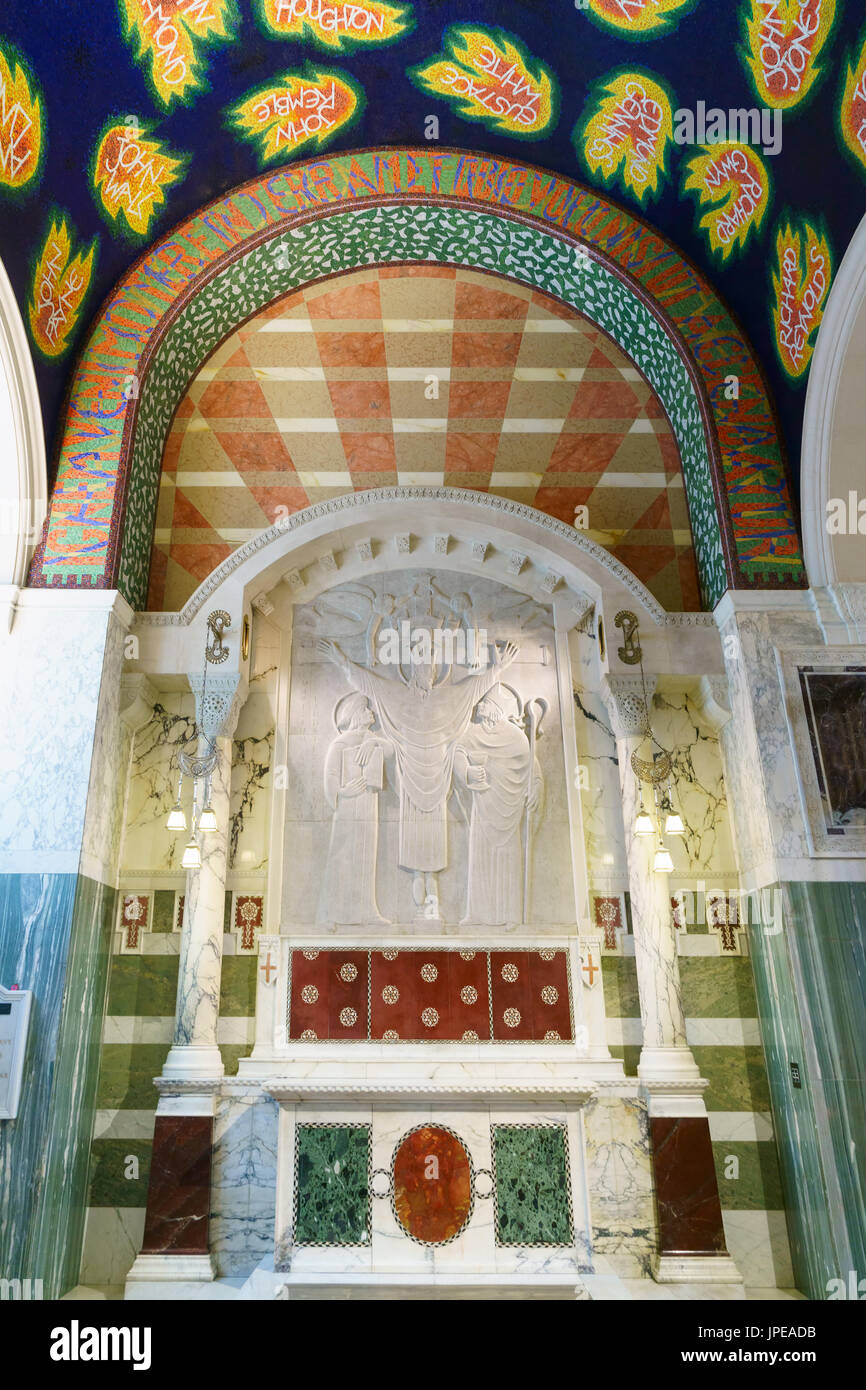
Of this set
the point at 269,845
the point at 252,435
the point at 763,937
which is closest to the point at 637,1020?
the point at 763,937

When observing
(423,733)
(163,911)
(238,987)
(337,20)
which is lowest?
(238,987)

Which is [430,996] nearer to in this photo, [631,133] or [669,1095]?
[669,1095]

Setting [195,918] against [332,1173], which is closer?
[332,1173]

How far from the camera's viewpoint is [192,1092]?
6312mm

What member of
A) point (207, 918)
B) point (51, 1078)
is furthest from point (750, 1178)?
point (51, 1078)

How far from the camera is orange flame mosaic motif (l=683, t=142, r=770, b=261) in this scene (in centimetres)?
696

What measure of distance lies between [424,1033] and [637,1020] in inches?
58.9

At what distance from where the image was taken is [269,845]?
7117 millimetres

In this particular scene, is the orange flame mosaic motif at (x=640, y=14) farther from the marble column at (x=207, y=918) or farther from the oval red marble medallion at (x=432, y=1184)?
the oval red marble medallion at (x=432, y=1184)

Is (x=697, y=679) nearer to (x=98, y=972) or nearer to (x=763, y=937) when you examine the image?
(x=763, y=937)

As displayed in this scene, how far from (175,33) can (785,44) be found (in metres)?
4.14

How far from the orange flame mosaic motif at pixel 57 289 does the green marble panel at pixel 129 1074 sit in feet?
16.6

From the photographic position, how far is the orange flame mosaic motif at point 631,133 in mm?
7082

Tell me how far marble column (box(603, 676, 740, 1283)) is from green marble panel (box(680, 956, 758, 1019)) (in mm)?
136
